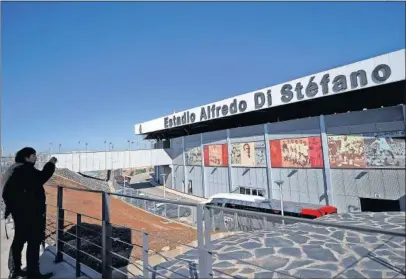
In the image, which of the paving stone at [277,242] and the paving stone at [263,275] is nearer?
the paving stone at [263,275]

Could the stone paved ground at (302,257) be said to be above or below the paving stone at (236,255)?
above

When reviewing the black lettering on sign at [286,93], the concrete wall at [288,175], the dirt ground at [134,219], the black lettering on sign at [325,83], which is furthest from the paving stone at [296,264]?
the black lettering on sign at [286,93]

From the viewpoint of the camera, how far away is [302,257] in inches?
161

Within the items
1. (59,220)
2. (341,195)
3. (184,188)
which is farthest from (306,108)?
(59,220)

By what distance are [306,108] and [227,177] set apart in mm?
8252

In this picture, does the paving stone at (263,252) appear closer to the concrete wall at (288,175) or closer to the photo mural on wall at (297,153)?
the concrete wall at (288,175)

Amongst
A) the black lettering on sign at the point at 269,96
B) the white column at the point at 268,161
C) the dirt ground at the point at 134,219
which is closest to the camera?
the dirt ground at the point at 134,219

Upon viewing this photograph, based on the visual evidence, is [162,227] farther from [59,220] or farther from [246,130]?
[246,130]

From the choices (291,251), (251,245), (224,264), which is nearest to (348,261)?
(291,251)

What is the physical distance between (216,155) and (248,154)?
12.4ft

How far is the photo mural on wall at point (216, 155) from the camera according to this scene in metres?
22.4

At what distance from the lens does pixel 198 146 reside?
25.3m

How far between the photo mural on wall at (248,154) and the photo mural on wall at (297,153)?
36.4 inches

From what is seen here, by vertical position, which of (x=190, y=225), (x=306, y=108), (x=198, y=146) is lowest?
(x=190, y=225)
